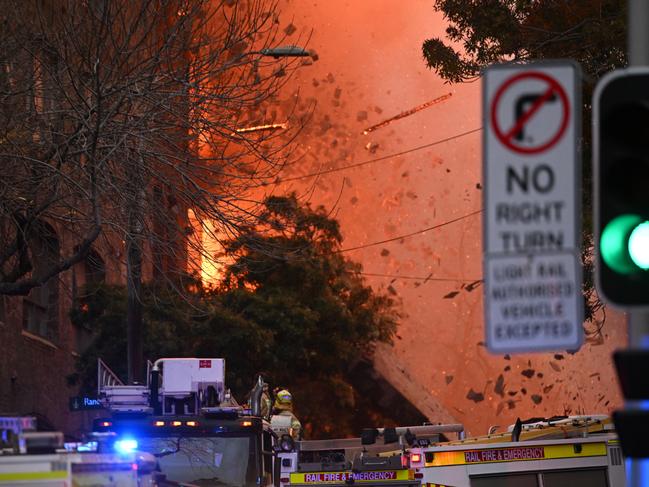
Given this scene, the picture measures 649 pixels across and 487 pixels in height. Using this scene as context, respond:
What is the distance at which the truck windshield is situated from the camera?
14914 mm

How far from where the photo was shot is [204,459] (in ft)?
49.5

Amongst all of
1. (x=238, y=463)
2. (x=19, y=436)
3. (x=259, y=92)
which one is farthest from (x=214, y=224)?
(x=19, y=436)

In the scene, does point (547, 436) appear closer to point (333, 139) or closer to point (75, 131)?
point (75, 131)

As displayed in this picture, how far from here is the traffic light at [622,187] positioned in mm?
5836

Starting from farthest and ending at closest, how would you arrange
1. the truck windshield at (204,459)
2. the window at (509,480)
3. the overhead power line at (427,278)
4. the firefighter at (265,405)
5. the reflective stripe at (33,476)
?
1. the overhead power line at (427,278)
2. the firefighter at (265,405)
3. the truck windshield at (204,459)
4. the window at (509,480)
5. the reflective stripe at (33,476)

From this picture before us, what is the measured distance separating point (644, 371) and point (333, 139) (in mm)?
31032

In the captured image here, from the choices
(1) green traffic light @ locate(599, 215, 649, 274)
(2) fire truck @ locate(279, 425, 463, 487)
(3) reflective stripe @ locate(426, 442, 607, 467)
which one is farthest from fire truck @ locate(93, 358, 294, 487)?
(1) green traffic light @ locate(599, 215, 649, 274)

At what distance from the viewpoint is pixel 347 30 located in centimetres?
3697

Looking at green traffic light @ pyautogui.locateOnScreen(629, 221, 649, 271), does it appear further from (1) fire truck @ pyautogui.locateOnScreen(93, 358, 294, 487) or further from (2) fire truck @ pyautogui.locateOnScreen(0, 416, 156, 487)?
(1) fire truck @ pyautogui.locateOnScreen(93, 358, 294, 487)

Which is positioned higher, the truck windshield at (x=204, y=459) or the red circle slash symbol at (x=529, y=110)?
the red circle slash symbol at (x=529, y=110)

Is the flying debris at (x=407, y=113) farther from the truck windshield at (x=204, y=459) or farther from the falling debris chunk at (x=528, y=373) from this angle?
the truck windshield at (x=204, y=459)

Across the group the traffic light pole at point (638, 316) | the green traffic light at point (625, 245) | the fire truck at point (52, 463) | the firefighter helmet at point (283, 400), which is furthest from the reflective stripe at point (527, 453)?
the green traffic light at point (625, 245)

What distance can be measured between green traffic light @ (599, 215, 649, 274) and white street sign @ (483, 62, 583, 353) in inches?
5.6

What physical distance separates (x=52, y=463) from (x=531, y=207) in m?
3.87
